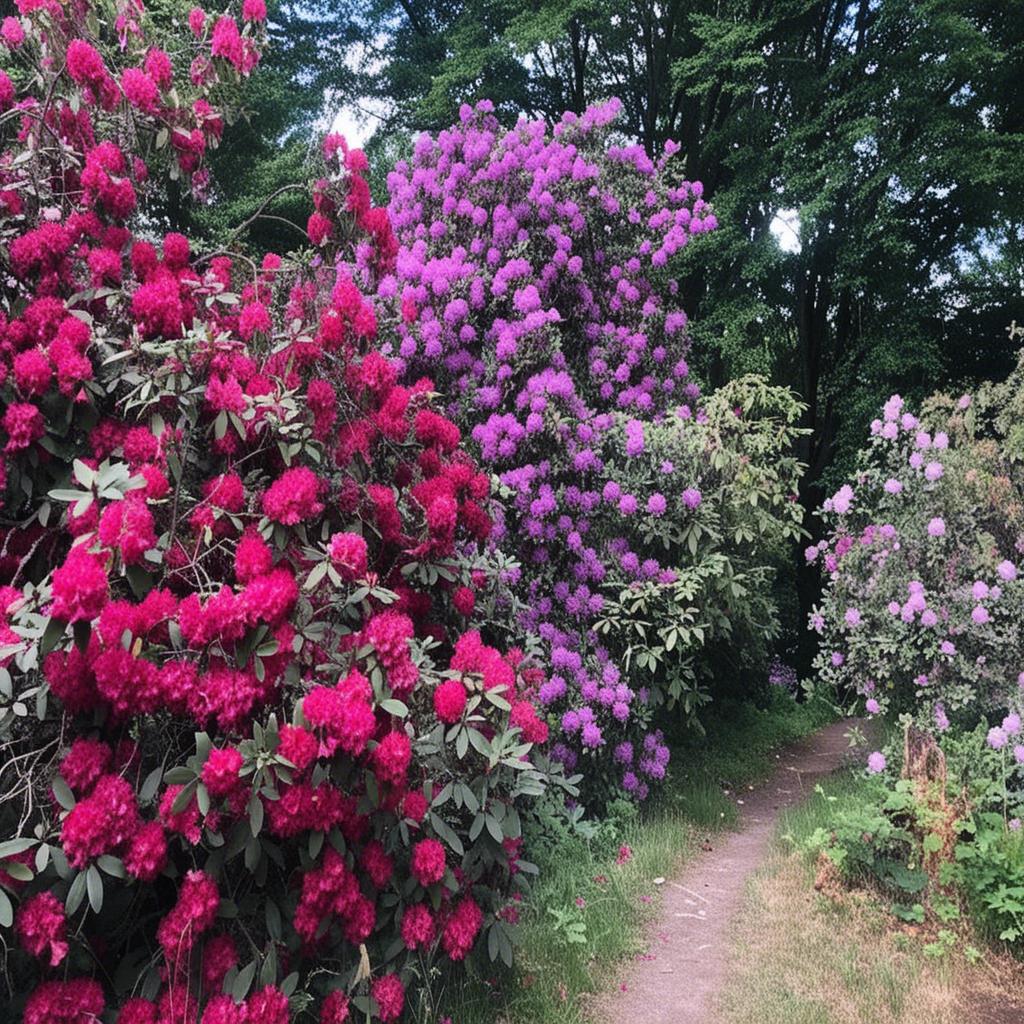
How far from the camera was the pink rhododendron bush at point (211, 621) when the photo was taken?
197 cm

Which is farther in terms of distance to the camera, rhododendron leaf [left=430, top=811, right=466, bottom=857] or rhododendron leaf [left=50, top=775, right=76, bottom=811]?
rhododendron leaf [left=430, top=811, right=466, bottom=857]

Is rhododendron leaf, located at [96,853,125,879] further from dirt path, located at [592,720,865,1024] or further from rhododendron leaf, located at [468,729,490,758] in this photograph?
dirt path, located at [592,720,865,1024]

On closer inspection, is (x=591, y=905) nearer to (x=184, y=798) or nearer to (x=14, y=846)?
(x=184, y=798)

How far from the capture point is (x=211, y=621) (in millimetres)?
1954

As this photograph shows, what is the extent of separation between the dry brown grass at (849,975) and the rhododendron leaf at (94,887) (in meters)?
2.29

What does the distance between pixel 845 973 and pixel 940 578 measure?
2644 mm

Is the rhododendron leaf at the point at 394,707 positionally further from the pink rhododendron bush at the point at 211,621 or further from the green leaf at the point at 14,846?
the green leaf at the point at 14,846

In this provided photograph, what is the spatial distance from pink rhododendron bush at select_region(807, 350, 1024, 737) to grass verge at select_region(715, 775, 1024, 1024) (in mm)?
1511

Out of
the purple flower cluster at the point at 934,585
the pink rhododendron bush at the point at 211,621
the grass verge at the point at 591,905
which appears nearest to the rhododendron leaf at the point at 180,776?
the pink rhododendron bush at the point at 211,621

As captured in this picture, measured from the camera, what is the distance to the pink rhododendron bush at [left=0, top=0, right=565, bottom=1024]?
1.97 m

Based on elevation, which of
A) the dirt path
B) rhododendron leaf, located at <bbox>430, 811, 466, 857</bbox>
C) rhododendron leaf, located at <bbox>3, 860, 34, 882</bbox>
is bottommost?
the dirt path

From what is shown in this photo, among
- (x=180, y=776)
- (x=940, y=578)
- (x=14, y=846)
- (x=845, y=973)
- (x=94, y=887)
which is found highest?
(x=940, y=578)

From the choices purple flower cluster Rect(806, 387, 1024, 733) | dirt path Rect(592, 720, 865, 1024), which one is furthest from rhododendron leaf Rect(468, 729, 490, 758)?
purple flower cluster Rect(806, 387, 1024, 733)

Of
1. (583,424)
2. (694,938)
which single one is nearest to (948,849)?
(694,938)
